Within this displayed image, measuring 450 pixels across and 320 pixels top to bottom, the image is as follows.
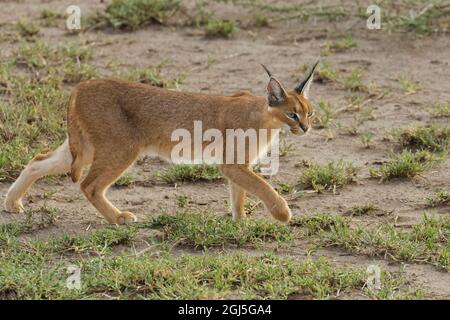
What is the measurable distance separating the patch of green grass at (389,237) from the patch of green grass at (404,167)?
79 cm

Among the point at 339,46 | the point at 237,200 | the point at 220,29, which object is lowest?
the point at 237,200

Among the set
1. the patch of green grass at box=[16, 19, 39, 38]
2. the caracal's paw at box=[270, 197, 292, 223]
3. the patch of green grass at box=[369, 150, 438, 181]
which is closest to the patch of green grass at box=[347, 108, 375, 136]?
the patch of green grass at box=[369, 150, 438, 181]

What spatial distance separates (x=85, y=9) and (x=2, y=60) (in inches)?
66.1

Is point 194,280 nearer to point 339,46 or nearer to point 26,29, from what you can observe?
point 339,46

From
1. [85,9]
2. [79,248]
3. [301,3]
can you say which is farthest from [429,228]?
[85,9]

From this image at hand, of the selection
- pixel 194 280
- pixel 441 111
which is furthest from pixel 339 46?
pixel 194 280

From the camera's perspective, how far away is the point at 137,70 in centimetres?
948

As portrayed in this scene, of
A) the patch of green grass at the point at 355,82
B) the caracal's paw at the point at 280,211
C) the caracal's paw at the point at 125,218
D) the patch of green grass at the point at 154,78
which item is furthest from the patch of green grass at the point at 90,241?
the patch of green grass at the point at 355,82

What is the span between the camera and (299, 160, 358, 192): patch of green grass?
7484 mm

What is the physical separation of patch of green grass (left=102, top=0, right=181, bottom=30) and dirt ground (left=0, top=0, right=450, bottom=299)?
96 millimetres

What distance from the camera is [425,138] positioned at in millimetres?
8102

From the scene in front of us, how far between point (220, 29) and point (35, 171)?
3.89 meters

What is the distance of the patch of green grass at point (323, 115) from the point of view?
8.58m

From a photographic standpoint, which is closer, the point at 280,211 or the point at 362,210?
the point at 280,211
